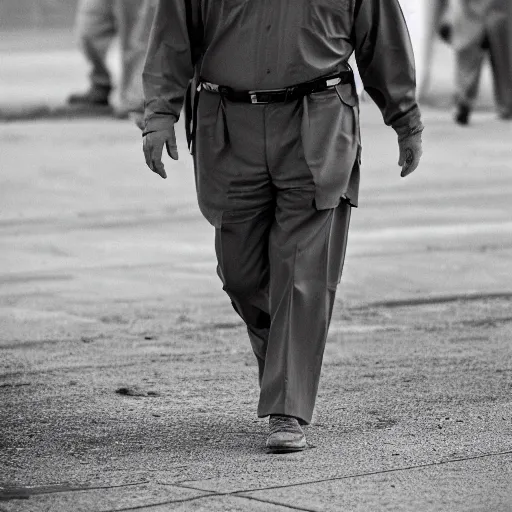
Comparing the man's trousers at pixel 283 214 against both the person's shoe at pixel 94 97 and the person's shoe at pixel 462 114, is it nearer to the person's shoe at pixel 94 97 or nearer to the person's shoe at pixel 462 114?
the person's shoe at pixel 462 114

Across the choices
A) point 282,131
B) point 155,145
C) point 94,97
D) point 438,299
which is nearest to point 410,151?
point 282,131

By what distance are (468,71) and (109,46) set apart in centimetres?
379

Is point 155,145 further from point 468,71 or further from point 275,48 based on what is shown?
point 468,71

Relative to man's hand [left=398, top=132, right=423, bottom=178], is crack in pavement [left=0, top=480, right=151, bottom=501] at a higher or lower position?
lower

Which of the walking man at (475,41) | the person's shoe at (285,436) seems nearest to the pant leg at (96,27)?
the walking man at (475,41)

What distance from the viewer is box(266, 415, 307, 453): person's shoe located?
5.32 metres

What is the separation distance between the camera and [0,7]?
30953 mm

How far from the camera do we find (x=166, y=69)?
5.52 m

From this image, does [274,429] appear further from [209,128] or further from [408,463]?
[209,128]

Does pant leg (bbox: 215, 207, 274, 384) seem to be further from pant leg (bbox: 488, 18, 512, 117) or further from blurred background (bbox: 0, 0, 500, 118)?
pant leg (bbox: 488, 18, 512, 117)

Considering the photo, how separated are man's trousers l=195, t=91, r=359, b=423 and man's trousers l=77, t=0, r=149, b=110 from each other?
10.3 metres

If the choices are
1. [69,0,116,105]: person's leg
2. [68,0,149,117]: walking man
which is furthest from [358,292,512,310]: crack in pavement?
[69,0,116,105]: person's leg

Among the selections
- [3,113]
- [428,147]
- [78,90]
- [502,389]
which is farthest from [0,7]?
[502,389]

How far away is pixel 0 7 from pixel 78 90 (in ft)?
41.6
